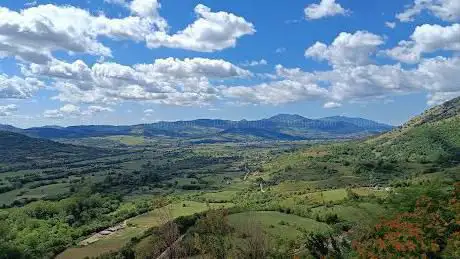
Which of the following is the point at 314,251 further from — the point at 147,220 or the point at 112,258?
the point at 147,220

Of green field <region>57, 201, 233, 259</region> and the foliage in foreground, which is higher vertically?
the foliage in foreground

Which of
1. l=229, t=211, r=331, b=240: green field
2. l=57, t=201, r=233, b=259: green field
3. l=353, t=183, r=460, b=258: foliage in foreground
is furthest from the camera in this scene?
l=57, t=201, r=233, b=259: green field

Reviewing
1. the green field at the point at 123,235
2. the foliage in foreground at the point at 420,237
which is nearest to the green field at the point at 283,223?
the green field at the point at 123,235

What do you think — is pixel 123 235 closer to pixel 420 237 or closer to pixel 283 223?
pixel 283 223

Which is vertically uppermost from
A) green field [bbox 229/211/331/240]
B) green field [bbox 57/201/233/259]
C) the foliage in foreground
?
the foliage in foreground

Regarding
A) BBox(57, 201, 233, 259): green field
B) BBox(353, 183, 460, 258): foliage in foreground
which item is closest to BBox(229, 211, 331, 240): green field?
BBox(57, 201, 233, 259): green field

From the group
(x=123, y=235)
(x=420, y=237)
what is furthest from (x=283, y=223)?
(x=420, y=237)

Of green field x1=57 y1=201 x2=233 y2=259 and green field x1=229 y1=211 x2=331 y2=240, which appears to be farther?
green field x1=57 y1=201 x2=233 y2=259

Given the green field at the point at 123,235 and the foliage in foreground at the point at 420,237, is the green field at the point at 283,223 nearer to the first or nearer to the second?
the green field at the point at 123,235

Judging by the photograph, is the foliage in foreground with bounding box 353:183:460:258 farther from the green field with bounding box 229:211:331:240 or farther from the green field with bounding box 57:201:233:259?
the green field with bounding box 57:201:233:259

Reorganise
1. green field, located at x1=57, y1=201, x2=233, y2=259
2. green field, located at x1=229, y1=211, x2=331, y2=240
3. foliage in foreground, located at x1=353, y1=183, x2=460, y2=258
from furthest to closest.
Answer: green field, located at x1=57, y1=201, x2=233, y2=259
green field, located at x1=229, y1=211, x2=331, y2=240
foliage in foreground, located at x1=353, y1=183, x2=460, y2=258

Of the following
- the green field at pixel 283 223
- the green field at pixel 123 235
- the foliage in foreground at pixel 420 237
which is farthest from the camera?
the green field at pixel 123 235
